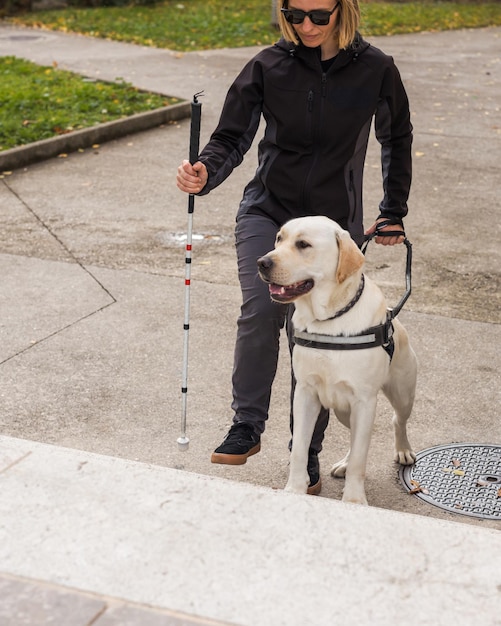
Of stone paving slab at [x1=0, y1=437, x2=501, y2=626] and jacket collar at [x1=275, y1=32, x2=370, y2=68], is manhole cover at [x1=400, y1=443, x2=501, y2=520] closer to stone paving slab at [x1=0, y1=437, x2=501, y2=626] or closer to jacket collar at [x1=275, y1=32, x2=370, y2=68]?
stone paving slab at [x1=0, y1=437, x2=501, y2=626]

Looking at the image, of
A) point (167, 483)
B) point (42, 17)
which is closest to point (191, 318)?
point (167, 483)

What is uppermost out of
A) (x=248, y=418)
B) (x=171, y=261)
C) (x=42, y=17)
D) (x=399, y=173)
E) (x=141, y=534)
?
(x=399, y=173)

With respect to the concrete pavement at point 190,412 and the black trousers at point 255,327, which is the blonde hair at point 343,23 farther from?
the concrete pavement at point 190,412

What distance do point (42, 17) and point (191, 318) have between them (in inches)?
692

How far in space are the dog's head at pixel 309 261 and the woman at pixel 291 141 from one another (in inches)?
14.0

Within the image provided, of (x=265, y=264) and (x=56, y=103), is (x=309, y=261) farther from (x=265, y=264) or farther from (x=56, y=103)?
(x=56, y=103)

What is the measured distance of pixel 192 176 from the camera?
15.1 feet

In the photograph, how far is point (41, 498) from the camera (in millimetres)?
3820

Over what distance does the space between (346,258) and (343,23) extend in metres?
1.04

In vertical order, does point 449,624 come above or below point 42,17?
above

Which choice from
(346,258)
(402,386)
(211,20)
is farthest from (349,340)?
(211,20)

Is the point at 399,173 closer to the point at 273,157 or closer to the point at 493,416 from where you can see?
the point at 273,157

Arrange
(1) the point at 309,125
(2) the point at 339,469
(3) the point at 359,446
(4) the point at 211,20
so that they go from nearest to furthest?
(3) the point at 359,446 → (1) the point at 309,125 → (2) the point at 339,469 → (4) the point at 211,20

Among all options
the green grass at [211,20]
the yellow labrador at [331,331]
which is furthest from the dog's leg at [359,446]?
the green grass at [211,20]
